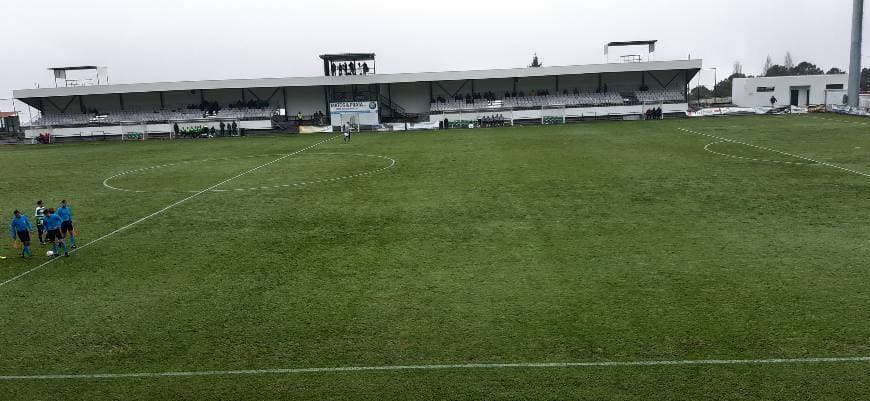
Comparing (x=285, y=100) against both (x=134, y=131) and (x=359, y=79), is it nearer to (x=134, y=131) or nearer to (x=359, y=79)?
(x=359, y=79)

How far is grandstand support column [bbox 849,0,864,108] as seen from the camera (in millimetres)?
55094

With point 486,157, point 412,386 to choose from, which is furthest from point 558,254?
point 486,157

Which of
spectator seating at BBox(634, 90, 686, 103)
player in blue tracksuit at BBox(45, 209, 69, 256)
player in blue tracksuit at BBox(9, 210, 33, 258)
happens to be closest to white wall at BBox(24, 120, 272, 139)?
spectator seating at BBox(634, 90, 686, 103)

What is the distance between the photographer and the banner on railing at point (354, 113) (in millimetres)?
59594

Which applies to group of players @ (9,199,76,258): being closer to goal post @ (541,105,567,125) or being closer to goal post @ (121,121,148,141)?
goal post @ (121,121,148,141)

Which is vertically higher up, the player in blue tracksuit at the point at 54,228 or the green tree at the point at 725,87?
the green tree at the point at 725,87

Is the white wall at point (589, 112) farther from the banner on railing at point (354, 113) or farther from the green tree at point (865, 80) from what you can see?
Result: the green tree at point (865, 80)

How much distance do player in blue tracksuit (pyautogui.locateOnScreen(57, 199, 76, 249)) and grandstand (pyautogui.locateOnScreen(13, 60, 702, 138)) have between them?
43.1 meters

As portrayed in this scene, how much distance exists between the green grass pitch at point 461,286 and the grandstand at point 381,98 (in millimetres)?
35455

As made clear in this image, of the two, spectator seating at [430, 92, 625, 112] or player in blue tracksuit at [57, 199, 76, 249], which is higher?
spectator seating at [430, 92, 625, 112]

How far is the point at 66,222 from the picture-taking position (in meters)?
16.6

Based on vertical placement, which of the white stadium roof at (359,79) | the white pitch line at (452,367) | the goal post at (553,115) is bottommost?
the white pitch line at (452,367)

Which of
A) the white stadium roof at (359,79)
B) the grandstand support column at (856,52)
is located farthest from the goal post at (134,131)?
the grandstand support column at (856,52)

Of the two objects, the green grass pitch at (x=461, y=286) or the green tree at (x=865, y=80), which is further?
the green tree at (x=865, y=80)
